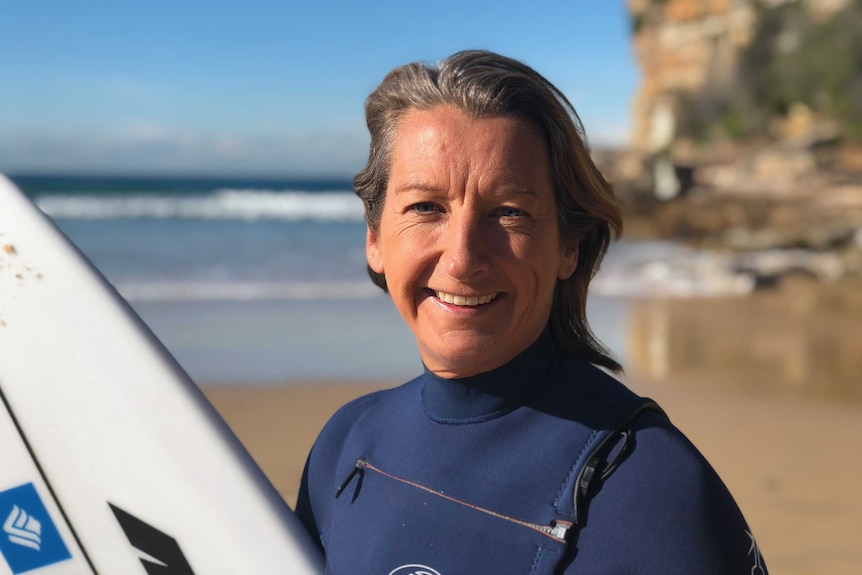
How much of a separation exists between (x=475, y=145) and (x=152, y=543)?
849mm

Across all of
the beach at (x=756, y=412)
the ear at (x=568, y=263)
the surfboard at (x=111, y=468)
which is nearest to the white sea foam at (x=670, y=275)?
the beach at (x=756, y=412)

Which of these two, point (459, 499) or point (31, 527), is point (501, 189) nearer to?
point (459, 499)

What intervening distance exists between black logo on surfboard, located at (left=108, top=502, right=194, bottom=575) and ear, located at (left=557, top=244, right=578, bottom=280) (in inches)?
29.5

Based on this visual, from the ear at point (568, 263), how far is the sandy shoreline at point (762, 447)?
279 cm

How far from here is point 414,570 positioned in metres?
1.10

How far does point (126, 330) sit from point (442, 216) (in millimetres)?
714

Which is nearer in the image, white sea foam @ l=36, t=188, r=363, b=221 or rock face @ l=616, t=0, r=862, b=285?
rock face @ l=616, t=0, r=862, b=285

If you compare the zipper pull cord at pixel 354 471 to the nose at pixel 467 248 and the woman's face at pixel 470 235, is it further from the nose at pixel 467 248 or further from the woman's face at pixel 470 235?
the nose at pixel 467 248

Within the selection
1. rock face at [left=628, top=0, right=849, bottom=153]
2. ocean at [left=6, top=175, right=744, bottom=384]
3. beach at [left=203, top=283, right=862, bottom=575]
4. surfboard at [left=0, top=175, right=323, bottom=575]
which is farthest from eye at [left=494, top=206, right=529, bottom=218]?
rock face at [left=628, top=0, right=849, bottom=153]

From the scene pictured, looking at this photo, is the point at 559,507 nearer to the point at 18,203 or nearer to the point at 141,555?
the point at 141,555

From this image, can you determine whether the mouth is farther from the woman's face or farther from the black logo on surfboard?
the black logo on surfboard

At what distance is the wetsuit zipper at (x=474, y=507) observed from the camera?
1009mm

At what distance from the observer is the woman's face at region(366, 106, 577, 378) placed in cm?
108

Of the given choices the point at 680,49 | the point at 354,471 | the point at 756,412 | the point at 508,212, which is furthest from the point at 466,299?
the point at 680,49
